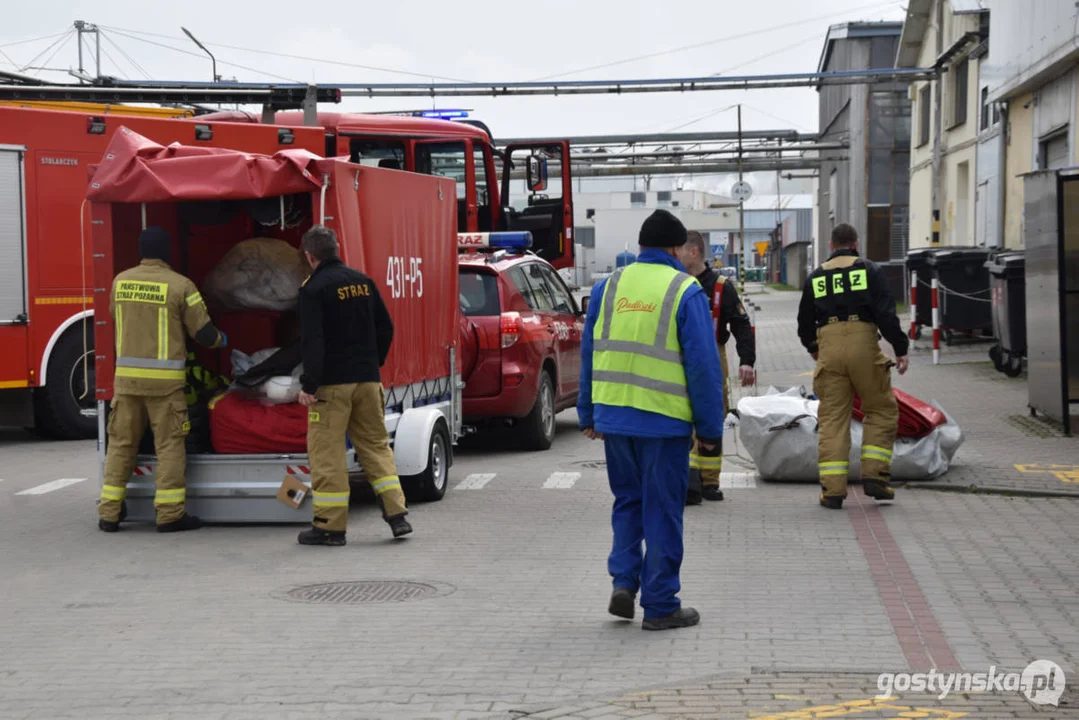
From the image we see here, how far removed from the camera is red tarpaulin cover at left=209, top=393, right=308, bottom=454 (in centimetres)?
954

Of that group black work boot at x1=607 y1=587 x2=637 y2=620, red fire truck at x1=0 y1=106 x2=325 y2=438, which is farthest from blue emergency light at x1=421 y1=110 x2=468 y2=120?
black work boot at x1=607 y1=587 x2=637 y2=620

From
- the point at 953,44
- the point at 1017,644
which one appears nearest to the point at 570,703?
the point at 1017,644

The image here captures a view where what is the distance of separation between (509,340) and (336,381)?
3.94 m

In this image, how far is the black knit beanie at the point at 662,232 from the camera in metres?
Answer: 6.54

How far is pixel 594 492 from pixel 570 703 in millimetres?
5685

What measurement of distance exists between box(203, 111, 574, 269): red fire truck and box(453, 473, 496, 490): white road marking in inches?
248

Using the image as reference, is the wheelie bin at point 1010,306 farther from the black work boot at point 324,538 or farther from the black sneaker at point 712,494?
the black work boot at point 324,538

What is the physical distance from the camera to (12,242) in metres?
14.3

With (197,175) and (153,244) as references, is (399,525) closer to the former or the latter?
(153,244)

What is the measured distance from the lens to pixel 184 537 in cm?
930

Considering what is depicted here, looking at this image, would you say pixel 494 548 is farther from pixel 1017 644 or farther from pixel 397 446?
pixel 1017 644

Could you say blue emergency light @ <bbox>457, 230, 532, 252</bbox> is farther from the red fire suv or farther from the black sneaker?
the black sneaker

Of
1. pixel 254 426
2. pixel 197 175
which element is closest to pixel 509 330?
pixel 254 426

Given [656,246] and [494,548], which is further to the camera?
[494,548]
